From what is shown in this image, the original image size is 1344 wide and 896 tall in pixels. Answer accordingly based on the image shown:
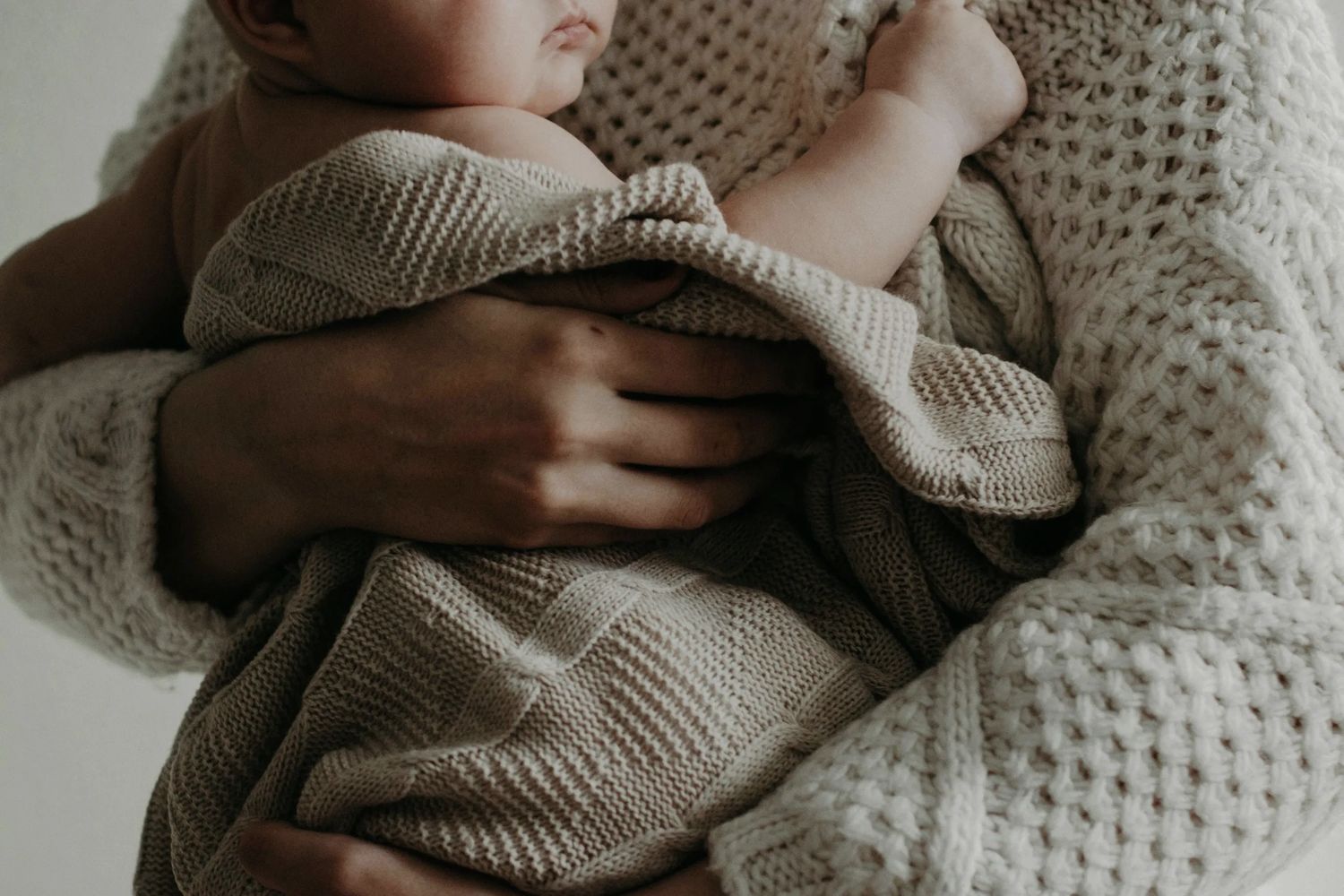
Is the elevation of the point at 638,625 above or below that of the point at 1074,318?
below

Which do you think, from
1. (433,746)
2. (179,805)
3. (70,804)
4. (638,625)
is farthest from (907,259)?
(70,804)

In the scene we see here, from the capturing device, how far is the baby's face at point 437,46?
2.39ft

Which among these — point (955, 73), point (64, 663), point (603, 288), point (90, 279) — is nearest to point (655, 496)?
point (603, 288)

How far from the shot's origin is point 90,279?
0.92 meters

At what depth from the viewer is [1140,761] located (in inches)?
22.0

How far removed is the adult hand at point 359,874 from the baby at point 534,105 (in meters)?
0.39

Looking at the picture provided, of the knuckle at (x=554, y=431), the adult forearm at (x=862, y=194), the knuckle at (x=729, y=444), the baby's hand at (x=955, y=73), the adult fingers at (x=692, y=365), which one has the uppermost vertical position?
the baby's hand at (x=955, y=73)

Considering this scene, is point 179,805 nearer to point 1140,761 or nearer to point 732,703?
point 732,703

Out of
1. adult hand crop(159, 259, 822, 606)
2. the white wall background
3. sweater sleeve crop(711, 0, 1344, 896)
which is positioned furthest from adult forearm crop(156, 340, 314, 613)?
the white wall background

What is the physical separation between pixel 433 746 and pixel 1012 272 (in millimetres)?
493

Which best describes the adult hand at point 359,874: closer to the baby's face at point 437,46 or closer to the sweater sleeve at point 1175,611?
the sweater sleeve at point 1175,611

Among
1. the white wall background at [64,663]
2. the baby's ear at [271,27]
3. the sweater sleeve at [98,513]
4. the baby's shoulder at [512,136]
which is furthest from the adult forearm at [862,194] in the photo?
the white wall background at [64,663]

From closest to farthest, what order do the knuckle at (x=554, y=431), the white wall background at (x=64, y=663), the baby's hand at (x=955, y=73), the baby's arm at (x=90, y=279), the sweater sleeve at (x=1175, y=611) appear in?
1. the sweater sleeve at (x=1175, y=611)
2. the knuckle at (x=554, y=431)
3. the baby's hand at (x=955, y=73)
4. the baby's arm at (x=90, y=279)
5. the white wall background at (x=64, y=663)

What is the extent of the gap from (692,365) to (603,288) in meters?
0.07
